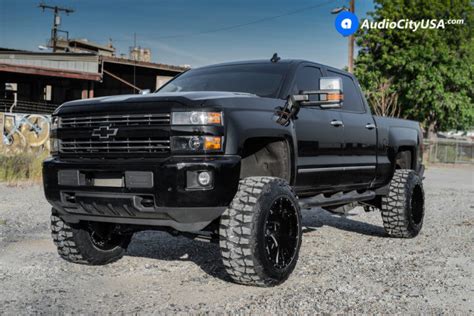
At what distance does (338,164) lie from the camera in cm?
568

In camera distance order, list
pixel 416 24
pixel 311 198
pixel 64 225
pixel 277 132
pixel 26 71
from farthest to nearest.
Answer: pixel 416 24 < pixel 26 71 < pixel 311 198 < pixel 64 225 < pixel 277 132

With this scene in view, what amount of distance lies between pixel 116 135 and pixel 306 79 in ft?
7.09

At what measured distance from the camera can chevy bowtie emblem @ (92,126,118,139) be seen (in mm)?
4289

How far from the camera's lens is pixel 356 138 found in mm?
6082

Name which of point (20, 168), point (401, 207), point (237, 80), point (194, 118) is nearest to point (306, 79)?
point (237, 80)

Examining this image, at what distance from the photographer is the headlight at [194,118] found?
13.3 feet

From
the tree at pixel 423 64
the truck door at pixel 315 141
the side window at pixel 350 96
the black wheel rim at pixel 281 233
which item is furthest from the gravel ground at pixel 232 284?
the tree at pixel 423 64

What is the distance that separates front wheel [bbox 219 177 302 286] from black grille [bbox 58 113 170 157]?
701mm

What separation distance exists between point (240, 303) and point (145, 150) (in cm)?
131

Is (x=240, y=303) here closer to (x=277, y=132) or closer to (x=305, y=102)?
(x=277, y=132)

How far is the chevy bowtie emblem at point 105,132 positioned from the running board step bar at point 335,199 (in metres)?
1.79

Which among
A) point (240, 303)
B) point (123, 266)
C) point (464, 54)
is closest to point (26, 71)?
point (123, 266)

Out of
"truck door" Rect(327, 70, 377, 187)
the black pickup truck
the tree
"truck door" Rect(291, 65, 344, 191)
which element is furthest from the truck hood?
the tree

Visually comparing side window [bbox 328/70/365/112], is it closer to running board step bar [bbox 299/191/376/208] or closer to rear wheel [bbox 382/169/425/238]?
running board step bar [bbox 299/191/376/208]
